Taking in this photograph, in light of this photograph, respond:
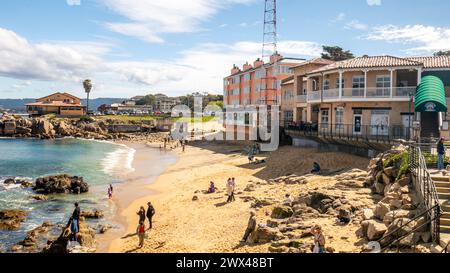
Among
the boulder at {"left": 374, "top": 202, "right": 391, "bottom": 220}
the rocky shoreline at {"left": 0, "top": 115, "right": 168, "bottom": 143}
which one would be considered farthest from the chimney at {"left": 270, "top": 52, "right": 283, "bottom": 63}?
the boulder at {"left": 374, "top": 202, "right": 391, "bottom": 220}

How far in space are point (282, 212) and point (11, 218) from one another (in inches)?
697

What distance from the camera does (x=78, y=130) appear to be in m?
103

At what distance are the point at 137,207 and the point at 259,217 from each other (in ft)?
36.9

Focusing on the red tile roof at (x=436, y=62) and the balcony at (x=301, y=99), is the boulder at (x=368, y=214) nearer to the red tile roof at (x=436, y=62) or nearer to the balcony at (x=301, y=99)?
the red tile roof at (x=436, y=62)

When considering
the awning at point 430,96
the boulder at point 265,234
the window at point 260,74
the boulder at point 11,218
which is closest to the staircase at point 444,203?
the boulder at point 265,234

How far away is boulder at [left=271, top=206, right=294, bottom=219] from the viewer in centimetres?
1989

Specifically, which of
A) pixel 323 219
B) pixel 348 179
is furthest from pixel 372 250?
pixel 348 179

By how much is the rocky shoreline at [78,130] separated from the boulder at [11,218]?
62.1 metres

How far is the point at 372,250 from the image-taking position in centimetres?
1302

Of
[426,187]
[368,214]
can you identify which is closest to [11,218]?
[368,214]

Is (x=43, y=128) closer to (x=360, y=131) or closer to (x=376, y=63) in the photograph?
(x=360, y=131)

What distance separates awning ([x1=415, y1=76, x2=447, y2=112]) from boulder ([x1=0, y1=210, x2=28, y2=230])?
29504mm

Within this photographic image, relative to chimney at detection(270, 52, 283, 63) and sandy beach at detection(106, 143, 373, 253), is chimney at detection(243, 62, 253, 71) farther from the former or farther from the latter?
sandy beach at detection(106, 143, 373, 253)

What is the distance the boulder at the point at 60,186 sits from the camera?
33.6 meters
